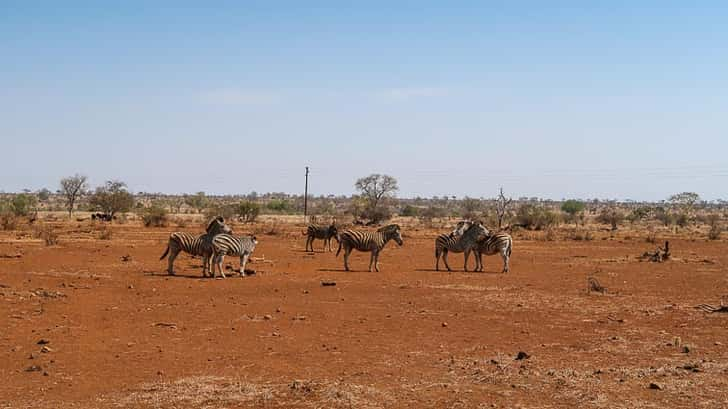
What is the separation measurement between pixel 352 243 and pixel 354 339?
12.1m

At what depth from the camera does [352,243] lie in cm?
2508

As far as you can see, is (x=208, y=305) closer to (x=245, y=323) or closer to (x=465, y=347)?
(x=245, y=323)

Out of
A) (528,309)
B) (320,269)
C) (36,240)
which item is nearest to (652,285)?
(528,309)

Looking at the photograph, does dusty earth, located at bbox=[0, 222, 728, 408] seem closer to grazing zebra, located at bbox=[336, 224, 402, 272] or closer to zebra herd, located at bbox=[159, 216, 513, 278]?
zebra herd, located at bbox=[159, 216, 513, 278]

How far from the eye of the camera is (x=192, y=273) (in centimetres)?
2312

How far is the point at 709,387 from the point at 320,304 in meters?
9.12

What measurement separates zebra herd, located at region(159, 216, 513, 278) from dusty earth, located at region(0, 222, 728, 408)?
81 cm

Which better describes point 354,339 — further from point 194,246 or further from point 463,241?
point 463,241

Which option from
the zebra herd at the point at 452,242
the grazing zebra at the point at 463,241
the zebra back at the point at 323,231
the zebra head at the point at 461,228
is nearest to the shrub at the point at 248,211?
the zebra back at the point at 323,231

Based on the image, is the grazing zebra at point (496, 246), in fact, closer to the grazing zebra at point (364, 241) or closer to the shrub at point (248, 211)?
the grazing zebra at point (364, 241)

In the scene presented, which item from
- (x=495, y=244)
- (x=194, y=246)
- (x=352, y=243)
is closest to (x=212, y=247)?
(x=194, y=246)

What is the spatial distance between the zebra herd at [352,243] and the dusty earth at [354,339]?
810 millimetres

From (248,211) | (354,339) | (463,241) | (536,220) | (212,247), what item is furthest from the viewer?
(248,211)

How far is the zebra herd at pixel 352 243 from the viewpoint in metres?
22.2
